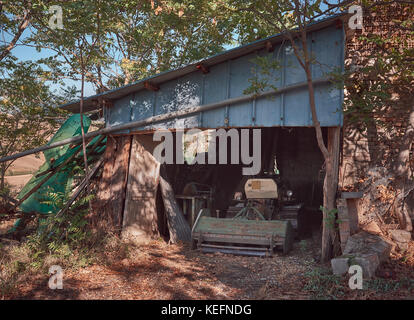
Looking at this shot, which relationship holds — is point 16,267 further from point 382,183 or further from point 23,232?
point 382,183

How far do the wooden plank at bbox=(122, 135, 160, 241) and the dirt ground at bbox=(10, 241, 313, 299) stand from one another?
1.28m

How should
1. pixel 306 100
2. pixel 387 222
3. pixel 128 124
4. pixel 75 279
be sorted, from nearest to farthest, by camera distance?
pixel 75 279, pixel 306 100, pixel 387 222, pixel 128 124

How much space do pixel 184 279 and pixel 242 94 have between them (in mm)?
4548

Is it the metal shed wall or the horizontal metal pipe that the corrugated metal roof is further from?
the horizontal metal pipe

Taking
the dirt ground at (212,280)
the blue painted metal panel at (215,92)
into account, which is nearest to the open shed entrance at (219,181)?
the blue painted metal panel at (215,92)

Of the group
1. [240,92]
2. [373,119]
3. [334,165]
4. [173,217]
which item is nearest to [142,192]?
[173,217]

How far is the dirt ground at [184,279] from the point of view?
526 centimetres

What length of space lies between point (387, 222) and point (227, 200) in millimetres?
6073

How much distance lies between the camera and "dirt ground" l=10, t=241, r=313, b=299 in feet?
17.3

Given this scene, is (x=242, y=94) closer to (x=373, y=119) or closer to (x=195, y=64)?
(x=195, y=64)

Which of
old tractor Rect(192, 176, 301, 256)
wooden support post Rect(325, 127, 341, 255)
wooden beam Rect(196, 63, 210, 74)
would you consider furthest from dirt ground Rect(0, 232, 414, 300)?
wooden beam Rect(196, 63, 210, 74)

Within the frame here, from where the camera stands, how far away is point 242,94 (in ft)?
26.6
